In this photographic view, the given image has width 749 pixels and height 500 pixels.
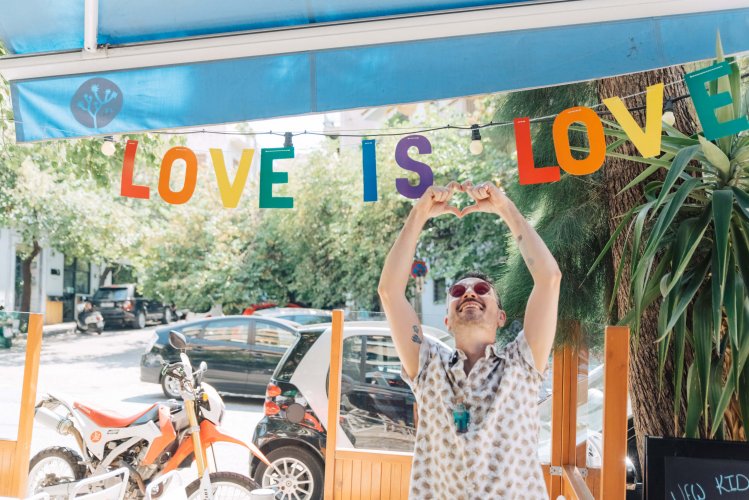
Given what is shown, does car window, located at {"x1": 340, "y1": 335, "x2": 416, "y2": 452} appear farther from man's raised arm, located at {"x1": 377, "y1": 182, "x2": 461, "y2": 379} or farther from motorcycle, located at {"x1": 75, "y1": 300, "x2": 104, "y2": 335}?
motorcycle, located at {"x1": 75, "y1": 300, "x2": 104, "y2": 335}

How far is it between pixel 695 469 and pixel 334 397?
237 centimetres

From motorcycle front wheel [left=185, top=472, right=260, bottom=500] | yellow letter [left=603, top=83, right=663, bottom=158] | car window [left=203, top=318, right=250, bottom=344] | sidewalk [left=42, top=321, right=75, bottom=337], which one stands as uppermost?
yellow letter [left=603, top=83, right=663, bottom=158]

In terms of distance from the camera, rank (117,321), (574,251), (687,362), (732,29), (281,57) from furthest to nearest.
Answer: (117,321) < (574,251) < (687,362) < (281,57) < (732,29)

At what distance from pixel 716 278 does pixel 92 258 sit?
2096cm

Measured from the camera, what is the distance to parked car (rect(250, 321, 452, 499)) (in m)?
4.52

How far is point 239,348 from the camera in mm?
9852

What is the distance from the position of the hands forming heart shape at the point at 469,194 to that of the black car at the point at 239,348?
24.6 feet

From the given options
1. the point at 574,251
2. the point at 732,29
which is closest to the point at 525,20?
the point at 732,29

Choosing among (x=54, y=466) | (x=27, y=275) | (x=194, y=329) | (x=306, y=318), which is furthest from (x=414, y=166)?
(x=27, y=275)

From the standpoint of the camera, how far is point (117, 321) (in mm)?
22578

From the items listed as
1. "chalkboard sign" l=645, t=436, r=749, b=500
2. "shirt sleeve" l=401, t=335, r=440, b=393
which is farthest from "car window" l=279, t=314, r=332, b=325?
"shirt sleeve" l=401, t=335, r=440, b=393

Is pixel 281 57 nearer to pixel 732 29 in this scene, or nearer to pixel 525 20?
pixel 525 20

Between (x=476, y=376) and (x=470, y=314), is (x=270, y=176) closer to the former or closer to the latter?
(x=470, y=314)

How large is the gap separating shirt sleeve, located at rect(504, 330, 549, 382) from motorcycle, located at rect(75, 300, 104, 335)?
850 inches
